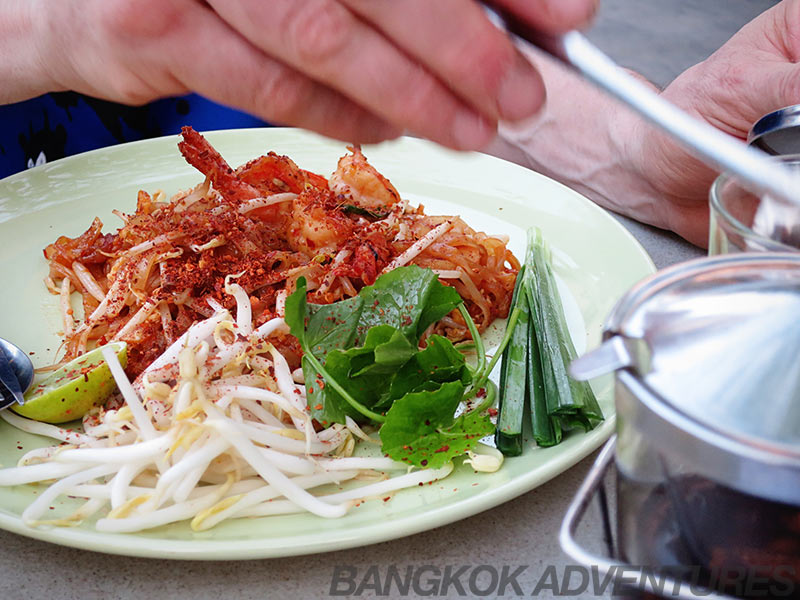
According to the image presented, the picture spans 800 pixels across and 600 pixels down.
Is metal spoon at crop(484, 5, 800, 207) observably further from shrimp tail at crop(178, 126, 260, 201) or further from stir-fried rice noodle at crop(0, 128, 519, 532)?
shrimp tail at crop(178, 126, 260, 201)

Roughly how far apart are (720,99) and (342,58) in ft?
4.37

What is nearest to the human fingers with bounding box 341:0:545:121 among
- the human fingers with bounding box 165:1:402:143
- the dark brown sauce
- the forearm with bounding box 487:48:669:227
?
the human fingers with bounding box 165:1:402:143

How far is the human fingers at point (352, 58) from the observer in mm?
794

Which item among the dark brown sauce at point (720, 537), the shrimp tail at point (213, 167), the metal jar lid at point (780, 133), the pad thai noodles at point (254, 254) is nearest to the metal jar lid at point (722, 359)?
the dark brown sauce at point (720, 537)

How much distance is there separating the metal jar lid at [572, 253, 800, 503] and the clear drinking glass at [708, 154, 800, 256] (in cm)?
11

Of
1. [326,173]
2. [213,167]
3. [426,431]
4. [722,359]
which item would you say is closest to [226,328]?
[426,431]

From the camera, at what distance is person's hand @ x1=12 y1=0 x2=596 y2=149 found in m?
0.76

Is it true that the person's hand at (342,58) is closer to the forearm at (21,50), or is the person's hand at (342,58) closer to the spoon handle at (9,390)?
the forearm at (21,50)

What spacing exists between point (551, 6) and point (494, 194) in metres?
1.31

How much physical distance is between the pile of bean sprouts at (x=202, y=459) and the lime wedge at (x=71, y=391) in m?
0.02

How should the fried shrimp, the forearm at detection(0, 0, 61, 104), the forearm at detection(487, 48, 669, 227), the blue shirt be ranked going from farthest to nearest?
the blue shirt → the forearm at detection(487, 48, 669, 227) → the fried shrimp → the forearm at detection(0, 0, 61, 104)

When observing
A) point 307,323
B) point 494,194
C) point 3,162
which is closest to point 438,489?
point 307,323

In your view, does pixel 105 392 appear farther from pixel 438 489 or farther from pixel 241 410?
pixel 438 489

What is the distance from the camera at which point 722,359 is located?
0.62 metres
